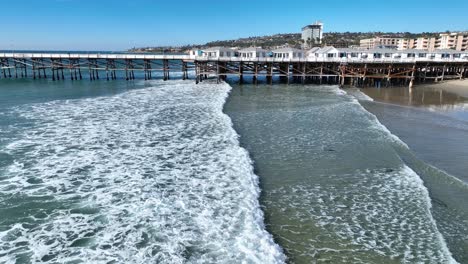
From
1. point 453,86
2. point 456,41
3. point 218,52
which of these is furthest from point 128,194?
point 456,41

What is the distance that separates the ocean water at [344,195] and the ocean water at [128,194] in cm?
81

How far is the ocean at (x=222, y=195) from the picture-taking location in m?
7.40

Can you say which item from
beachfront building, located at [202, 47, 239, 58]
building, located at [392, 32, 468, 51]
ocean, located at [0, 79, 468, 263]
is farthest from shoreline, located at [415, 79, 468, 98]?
building, located at [392, 32, 468, 51]

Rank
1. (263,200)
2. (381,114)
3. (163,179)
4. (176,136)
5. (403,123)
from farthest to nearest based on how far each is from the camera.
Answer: (381,114)
(403,123)
(176,136)
(163,179)
(263,200)

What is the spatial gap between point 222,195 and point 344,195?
3.58m

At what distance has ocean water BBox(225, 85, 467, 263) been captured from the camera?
755 cm

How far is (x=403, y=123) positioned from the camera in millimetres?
20109

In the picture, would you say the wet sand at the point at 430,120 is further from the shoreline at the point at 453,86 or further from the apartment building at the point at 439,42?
the apartment building at the point at 439,42

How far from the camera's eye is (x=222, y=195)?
9.93 metres

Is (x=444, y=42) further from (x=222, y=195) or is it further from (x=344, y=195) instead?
(x=222, y=195)

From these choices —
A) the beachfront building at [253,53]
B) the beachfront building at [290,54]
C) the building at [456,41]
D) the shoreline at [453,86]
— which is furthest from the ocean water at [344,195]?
the building at [456,41]

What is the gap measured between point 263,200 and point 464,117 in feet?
64.0

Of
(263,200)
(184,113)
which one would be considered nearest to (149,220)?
(263,200)

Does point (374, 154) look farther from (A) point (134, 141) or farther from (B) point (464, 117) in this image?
(B) point (464, 117)
